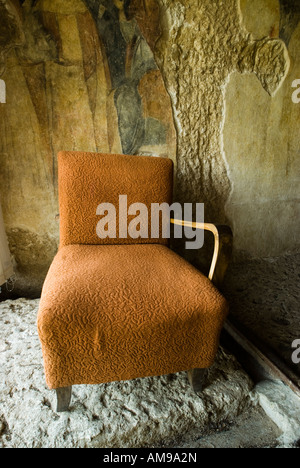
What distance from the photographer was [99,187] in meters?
1.38

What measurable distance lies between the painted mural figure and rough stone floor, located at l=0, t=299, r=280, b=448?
1447mm

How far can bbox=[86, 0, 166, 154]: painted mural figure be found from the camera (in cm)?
157

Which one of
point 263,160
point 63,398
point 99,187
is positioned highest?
point 263,160

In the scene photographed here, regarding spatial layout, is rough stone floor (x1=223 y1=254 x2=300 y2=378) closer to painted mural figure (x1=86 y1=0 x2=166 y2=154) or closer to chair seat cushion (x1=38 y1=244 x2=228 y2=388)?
chair seat cushion (x1=38 y1=244 x2=228 y2=388)

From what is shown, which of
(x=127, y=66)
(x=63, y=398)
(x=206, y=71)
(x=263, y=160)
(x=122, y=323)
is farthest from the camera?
(x=263, y=160)

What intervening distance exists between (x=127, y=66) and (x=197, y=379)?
6.05 ft

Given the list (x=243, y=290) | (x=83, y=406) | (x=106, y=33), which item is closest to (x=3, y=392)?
(x=83, y=406)

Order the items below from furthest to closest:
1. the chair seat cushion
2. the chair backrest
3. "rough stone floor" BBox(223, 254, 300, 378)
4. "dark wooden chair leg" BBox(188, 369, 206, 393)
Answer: "rough stone floor" BBox(223, 254, 300, 378)
the chair backrest
"dark wooden chair leg" BBox(188, 369, 206, 393)
the chair seat cushion

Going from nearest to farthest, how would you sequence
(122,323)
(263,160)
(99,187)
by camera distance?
(122,323)
(99,187)
(263,160)

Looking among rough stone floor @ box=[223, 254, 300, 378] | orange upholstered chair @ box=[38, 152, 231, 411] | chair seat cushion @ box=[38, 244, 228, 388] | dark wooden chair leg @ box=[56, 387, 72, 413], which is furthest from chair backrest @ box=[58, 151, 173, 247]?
rough stone floor @ box=[223, 254, 300, 378]

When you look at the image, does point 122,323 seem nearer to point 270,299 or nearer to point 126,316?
point 126,316

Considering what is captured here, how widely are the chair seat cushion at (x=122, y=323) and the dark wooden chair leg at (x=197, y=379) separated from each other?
3.0 inches

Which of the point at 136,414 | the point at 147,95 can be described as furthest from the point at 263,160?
the point at 136,414

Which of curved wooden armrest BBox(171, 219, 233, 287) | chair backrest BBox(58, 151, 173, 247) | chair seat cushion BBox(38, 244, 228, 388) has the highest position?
chair backrest BBox(58, 151, 173, 247)
